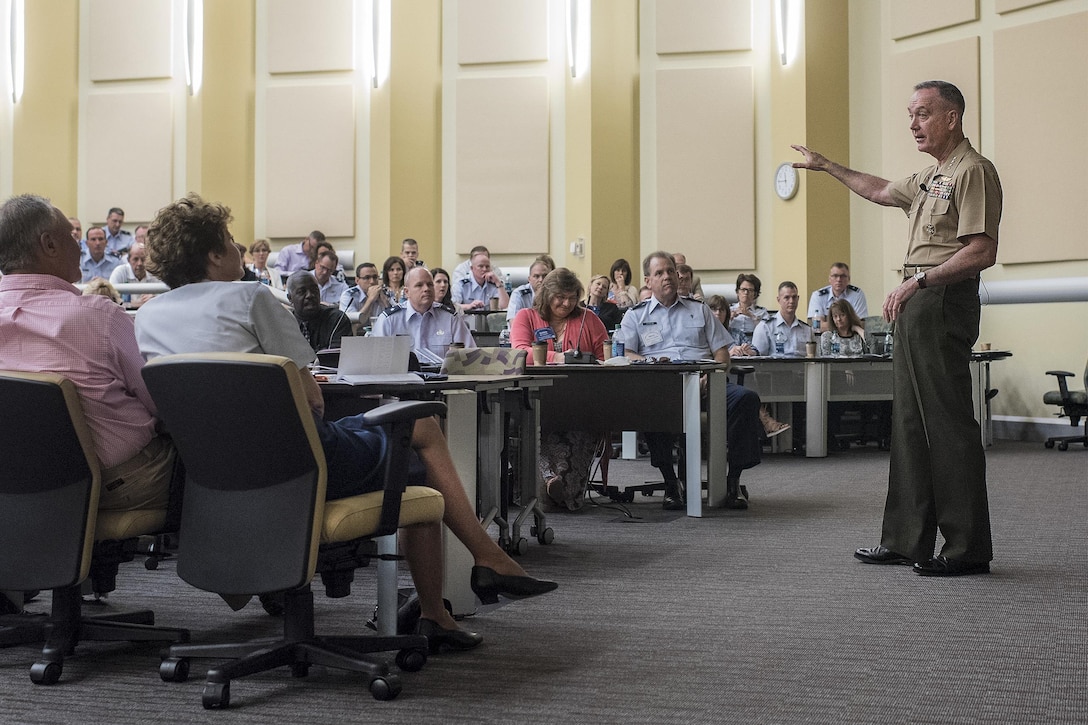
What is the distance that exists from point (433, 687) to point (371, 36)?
34.0 ft

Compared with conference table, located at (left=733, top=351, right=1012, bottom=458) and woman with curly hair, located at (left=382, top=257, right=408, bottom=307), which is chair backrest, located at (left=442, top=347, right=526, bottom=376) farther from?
woman with curly hair, located at (left=382, top=257, right=408, bottom=307)

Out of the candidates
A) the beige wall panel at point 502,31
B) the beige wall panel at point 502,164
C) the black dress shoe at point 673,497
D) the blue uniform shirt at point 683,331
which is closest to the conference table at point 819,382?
the blue uniform shirt at point 683,331

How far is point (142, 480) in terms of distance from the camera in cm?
262

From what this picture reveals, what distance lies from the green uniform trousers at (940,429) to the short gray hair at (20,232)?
2.68m

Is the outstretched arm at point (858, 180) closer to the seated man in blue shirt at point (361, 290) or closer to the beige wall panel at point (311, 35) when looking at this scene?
the seated man in blue shirt at point (361, 290)

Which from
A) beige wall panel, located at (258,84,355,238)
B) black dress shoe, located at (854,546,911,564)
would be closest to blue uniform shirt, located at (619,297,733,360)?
black dress shoe, located at (854,546,911,564)

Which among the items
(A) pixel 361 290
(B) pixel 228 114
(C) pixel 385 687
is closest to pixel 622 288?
(A) pixel 361 290

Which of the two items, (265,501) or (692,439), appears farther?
(692,439)

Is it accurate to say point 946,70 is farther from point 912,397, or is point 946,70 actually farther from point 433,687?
point 433,687

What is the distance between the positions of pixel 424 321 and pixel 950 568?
11.5 ft

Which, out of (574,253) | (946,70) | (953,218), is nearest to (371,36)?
(574,253)

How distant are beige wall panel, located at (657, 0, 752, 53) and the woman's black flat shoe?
925cm

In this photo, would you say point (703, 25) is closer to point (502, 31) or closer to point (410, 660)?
point (502, 31)

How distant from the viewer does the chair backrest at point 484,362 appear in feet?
14.3
